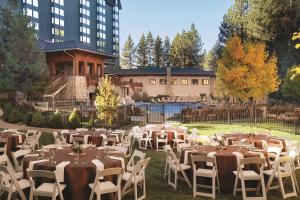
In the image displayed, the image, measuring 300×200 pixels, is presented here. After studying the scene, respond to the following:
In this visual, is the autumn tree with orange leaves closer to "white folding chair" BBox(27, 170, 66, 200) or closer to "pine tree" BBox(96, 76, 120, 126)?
"pine tree" BBox(96, 76, 120, 126)

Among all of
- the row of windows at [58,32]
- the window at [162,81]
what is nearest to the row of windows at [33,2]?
the row of windows at [58,32]

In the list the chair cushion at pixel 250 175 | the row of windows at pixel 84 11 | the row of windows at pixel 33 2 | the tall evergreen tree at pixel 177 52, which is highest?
the row of windows at pixel 84 11

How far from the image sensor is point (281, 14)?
1490 inches

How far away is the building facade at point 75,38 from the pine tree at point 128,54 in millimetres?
2855

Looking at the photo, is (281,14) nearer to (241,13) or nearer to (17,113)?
(241,13)

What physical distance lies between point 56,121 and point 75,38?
55.1 m

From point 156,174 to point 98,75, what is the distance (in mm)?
32897

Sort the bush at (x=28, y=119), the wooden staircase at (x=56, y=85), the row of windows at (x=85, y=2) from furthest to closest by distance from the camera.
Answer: the row of windows at (x=85, y=2) → the wooden staircase at (x=56, y=85) → the bush at (x=28, y=119)

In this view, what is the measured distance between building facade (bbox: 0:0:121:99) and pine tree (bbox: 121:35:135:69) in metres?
2.85

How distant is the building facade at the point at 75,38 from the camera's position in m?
39.3

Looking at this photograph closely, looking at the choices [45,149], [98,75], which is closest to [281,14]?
[98,75]

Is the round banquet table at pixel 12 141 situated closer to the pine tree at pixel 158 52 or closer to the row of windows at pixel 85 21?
the row of windows at pixel 85 21

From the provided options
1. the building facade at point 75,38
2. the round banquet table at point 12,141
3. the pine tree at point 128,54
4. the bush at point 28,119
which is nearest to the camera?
the round banquet table at point 12,141

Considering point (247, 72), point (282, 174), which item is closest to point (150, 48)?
point (247, 72)
